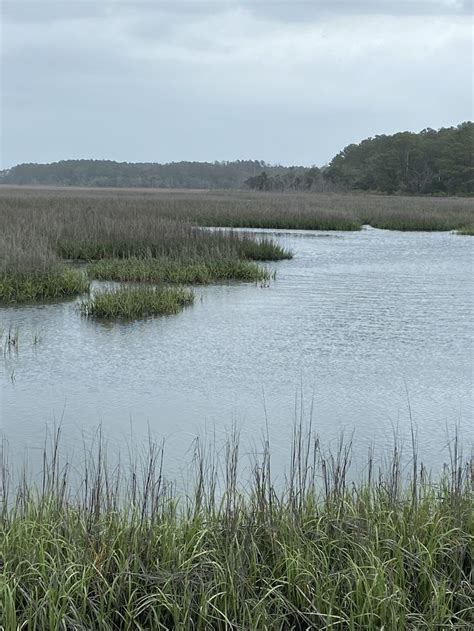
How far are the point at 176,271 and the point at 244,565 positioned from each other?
32.5ft

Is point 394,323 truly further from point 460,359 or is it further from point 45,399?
point 45,399

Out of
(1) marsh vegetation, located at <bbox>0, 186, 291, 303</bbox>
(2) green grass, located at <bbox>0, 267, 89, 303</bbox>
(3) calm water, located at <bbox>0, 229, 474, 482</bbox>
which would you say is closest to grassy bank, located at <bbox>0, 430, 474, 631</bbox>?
(3) calm water, located at <bbox>0, 229, 474, 482</bbox>

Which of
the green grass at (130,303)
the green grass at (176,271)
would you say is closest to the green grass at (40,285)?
Answer: the green grass at (130,303)

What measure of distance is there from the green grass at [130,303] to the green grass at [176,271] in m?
1.61

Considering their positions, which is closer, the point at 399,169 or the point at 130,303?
the point at 130,303

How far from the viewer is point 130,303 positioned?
1010 centimetres

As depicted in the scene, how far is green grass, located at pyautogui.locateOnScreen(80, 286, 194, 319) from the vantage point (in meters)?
10.0

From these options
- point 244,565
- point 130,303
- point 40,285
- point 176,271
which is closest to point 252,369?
point 130,303

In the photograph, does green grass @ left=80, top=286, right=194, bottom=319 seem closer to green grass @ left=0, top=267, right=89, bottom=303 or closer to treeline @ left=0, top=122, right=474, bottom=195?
green grass @ left=0, top=267, right=89, bottom=303

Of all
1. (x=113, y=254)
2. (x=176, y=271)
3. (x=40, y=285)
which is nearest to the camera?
(x=40, y=285)

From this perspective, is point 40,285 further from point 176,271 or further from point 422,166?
point 422,166

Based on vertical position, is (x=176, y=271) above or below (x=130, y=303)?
above

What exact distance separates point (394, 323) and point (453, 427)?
172 inches

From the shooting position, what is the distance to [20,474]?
451cm
